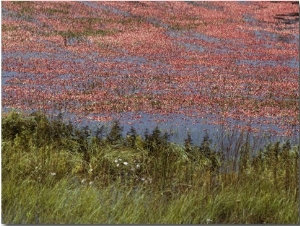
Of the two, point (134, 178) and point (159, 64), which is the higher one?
point (159, 64)

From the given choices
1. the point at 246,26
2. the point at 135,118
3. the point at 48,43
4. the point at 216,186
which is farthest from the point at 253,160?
the point at 48,43

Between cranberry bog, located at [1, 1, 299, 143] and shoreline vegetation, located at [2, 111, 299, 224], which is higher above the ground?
cranberry bog, located at [1, 1, 299, 143]

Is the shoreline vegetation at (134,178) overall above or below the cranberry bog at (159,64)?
below

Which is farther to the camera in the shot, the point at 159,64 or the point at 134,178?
the point at 159,64

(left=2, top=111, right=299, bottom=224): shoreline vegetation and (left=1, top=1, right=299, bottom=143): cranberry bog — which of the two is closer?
(left=2, top=111, right=299, bottom=224): shoreline vegetation
